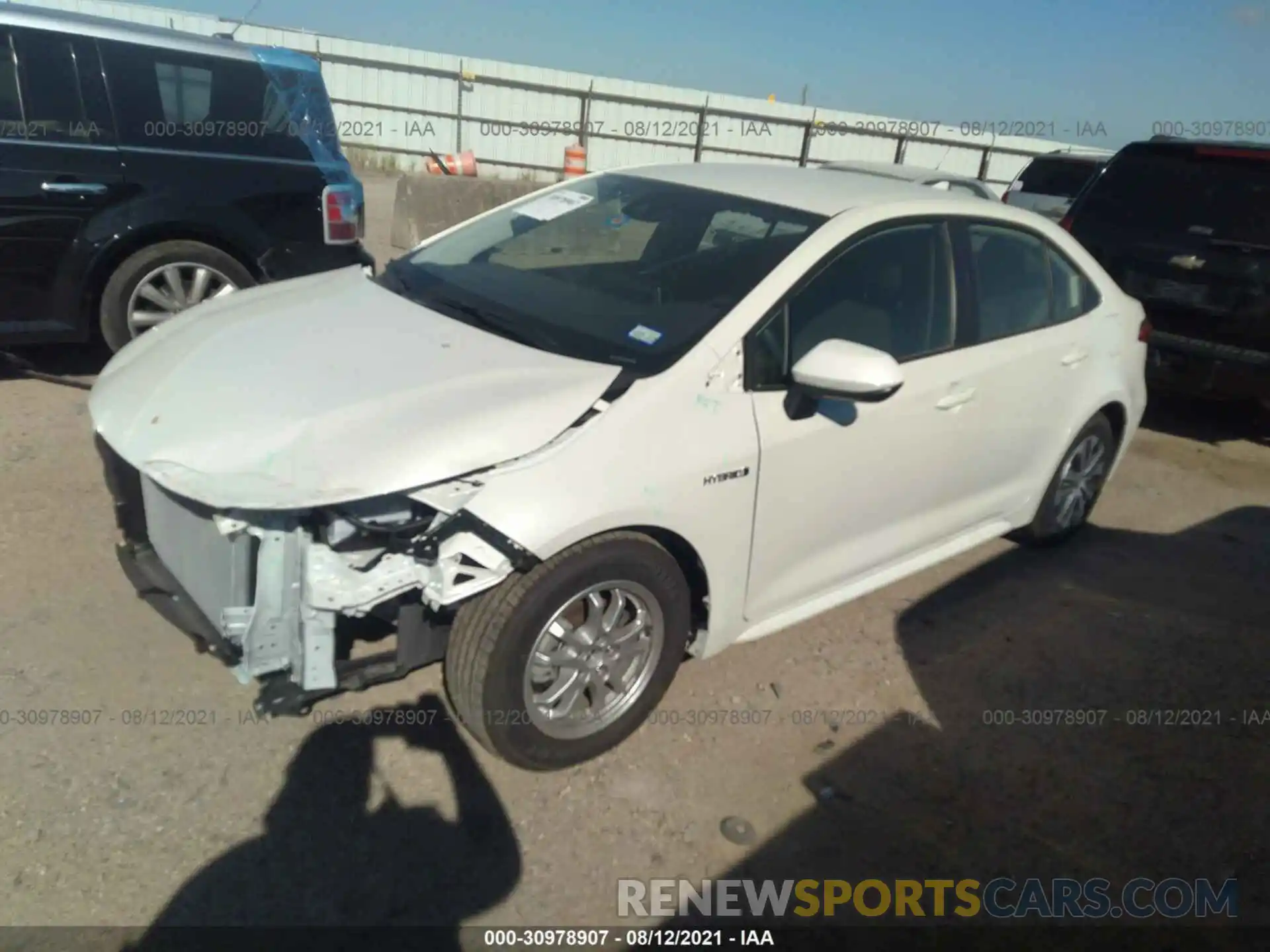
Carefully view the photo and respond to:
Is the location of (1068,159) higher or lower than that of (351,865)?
higher

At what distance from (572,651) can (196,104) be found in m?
4.53

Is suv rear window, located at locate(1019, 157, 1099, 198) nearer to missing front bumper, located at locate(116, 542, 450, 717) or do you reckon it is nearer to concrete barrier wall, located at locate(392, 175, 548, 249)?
concrete barrier wall, located at locate(392, 175, 548, 249)

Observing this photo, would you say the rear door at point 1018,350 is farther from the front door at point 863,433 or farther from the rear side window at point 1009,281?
the front door at point 863,433

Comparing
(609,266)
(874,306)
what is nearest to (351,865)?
(609,266)

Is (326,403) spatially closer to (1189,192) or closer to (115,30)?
(115,30)

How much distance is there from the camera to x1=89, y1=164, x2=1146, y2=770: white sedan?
8.16ft

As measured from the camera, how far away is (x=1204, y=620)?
166 inches

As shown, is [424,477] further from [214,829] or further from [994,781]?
[994,781]

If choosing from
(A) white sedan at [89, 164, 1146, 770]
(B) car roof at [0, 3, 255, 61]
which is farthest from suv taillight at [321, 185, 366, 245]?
(A) white sedan at [89, 164, 1146, 770]

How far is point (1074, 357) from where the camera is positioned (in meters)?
4.18

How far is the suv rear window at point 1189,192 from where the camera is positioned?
Result: 19.7 feet

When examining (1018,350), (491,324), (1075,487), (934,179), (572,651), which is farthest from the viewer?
(934,179)

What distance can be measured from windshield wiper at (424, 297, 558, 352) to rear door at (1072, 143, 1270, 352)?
5031 mm

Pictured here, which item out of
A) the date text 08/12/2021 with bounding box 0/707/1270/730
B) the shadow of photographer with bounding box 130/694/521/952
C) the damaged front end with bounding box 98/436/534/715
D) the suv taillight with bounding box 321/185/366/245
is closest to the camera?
the shadow of photographer with bounding box 130/694/521/952
